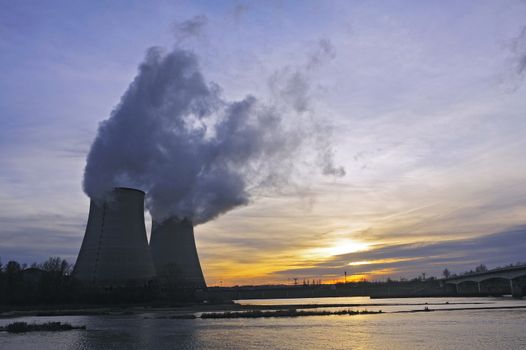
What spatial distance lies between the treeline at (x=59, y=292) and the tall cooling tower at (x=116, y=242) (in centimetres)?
314

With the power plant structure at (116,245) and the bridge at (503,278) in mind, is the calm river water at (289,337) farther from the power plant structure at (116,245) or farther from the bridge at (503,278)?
the bridge at (503,278)

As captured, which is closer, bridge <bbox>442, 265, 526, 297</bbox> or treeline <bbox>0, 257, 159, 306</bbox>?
treeline <bbox>0, 257, 159, 306</bbox>

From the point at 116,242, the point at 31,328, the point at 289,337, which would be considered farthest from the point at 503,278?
the point at 31,328

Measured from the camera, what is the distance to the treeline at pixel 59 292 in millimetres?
46500

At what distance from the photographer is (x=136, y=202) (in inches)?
1631

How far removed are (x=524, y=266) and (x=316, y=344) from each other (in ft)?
184

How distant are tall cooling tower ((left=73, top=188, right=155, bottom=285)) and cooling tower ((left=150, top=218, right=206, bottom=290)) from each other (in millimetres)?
6151

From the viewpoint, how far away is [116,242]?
133ft

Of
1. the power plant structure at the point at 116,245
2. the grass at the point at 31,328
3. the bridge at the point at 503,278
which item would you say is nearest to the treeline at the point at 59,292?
the power plant structure at the point at 116,245

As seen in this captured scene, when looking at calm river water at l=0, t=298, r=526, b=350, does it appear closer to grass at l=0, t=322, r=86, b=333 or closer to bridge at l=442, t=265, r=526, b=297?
grass at l=0, t=322, r=86, b=333

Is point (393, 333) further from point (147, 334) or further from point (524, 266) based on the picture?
point (524, 266)

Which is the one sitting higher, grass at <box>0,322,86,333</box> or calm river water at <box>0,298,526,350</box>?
grass at <box>0,322,86,333</box>

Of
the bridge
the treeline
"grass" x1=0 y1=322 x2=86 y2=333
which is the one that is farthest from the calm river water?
the bridge

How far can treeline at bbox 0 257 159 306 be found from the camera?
4650cm
